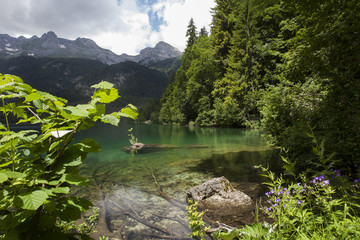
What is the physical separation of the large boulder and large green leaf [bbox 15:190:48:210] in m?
3.99

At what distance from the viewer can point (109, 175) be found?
8.59 metres

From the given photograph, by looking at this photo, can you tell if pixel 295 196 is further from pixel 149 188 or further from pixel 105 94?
pixel 149 188

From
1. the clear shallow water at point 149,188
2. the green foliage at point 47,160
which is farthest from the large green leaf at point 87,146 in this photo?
the clear shallow water at point 149,188

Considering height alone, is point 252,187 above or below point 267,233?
below

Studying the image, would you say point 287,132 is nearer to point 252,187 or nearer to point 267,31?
point 252,187

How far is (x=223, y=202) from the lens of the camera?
5102mm

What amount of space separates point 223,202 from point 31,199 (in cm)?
491

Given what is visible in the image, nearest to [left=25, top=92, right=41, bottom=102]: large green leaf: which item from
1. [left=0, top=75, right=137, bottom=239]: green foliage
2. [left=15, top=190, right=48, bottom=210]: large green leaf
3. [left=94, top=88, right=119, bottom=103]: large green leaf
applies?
[left=0, top=75, right=137, bottom=239]: green foliage

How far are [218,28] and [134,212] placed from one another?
35011mm

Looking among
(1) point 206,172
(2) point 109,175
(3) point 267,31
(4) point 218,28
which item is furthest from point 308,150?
(4) point 218,28

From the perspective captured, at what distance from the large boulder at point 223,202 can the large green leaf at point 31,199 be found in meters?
3.99

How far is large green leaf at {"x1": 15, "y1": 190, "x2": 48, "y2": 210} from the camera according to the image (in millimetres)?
911

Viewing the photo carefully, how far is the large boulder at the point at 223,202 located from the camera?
4.39 m

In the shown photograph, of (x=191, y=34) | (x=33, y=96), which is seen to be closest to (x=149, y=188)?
(x=33, y=96)
